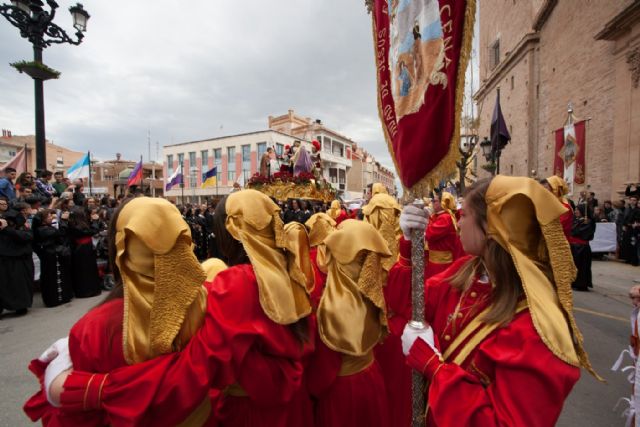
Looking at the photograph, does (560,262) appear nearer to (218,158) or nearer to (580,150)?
(580,150)

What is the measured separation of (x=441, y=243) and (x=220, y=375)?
3.87m

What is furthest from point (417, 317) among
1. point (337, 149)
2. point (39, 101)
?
point (337, 149)

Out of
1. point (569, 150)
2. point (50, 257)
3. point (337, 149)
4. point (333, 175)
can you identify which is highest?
point (337, 149)

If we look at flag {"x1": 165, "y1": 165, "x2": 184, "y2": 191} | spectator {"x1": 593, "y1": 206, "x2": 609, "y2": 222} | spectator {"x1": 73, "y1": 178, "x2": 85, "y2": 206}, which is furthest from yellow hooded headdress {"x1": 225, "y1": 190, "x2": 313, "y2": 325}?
flag {"x1": 165, "y1": 165, "x2": 184, "y2": 191}

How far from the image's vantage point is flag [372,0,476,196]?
1784 mm

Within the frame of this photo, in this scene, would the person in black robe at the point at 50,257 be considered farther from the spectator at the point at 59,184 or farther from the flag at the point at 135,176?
the flag at the point at 135,176

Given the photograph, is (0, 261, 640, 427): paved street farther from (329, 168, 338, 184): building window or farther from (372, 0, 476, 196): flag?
(329, 168, 338, 184): building window

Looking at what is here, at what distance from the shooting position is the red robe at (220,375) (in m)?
1.31

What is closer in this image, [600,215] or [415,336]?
[415,336]

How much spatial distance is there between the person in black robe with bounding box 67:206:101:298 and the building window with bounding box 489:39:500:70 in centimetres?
3221

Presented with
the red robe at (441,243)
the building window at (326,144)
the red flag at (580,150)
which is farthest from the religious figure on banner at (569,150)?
the building window at (326,144)

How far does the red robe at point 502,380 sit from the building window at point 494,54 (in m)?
33.4

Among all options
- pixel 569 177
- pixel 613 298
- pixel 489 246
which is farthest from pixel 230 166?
pixel 489 246

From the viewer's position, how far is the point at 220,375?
1.54 metres
